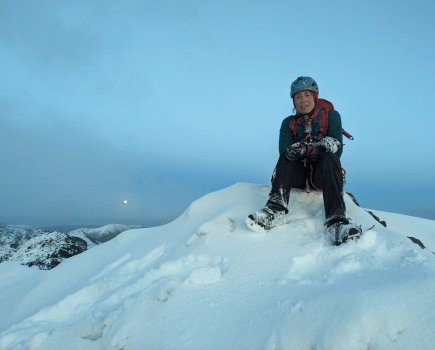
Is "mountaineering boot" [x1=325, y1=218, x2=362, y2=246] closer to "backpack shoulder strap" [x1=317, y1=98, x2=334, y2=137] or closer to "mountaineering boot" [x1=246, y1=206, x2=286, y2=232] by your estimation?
"mountaineering boot" [x1=246, y1=206, x2=286, y2=232]

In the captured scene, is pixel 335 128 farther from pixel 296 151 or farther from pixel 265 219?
pixel 265 219

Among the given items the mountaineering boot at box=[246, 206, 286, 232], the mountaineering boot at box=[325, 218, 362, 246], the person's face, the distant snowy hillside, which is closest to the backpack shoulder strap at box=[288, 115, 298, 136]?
the person's face

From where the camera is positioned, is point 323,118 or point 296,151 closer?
point 296,151

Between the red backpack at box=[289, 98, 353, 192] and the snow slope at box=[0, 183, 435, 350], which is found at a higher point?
the red backpack at box=[289, 98, 353, 192]

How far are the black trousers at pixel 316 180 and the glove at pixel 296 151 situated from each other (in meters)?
0.06

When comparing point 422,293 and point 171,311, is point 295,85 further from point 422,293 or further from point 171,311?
point 171,311

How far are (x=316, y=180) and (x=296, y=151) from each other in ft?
1.97

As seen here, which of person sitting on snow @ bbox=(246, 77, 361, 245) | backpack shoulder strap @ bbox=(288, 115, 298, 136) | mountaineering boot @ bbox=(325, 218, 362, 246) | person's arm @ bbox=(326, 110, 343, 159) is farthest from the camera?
backpack shoulder strap @ bbox=(288, 115, 298, 136)

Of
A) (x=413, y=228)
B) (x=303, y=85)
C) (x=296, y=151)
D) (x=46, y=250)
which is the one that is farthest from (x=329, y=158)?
(x=46, y=250)

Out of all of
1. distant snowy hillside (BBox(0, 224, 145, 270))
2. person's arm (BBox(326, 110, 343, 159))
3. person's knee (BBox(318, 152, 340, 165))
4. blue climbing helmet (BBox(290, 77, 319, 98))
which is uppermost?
blue climbing helmet (BBox(290, 77, 319, 98))

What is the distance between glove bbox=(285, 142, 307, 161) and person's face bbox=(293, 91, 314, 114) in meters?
0.77

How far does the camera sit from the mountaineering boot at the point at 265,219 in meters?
2.98

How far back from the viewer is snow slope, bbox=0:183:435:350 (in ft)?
4.95

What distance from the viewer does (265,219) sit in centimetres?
303
